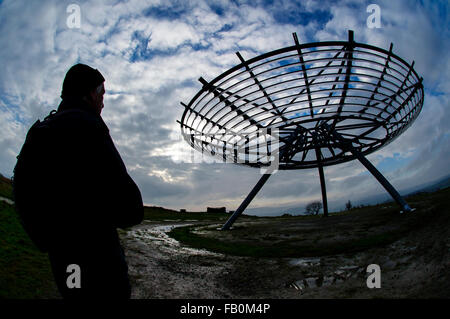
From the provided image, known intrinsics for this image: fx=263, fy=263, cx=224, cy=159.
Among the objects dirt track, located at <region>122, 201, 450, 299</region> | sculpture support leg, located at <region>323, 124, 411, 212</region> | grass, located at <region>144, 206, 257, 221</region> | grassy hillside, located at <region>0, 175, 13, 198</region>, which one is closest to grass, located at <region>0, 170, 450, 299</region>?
grassy hillside, located at <region>0, 175, 13, 198</region>

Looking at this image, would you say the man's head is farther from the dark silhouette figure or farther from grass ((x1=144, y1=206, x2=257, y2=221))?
grass ((x1=144, y1=206, x2=257, y2=221))

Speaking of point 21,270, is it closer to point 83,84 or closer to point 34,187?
point 34,187

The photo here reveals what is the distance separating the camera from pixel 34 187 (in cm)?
192

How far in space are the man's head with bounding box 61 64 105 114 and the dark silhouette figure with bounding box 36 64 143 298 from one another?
44 cm

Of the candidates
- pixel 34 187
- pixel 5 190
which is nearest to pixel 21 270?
pixel 34 187

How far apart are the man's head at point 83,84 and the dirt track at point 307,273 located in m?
4.51

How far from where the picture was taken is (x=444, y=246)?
6.46m

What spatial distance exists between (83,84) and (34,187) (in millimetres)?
1065

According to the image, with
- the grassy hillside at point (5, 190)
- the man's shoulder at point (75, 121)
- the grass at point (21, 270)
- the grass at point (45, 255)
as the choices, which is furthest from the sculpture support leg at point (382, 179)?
the grassy hillside at point (5, 190)

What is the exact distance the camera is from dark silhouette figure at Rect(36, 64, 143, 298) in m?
1.90

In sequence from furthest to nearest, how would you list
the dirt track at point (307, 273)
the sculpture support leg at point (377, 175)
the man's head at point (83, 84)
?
the sculpture support leg at point (377, 175) → the dirt track at point (307, 273) → the man's head at point (83, 84)

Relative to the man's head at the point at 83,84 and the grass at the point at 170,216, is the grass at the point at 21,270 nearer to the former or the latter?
the man's head at the point at 83,84

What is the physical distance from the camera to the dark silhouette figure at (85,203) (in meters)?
1.90
